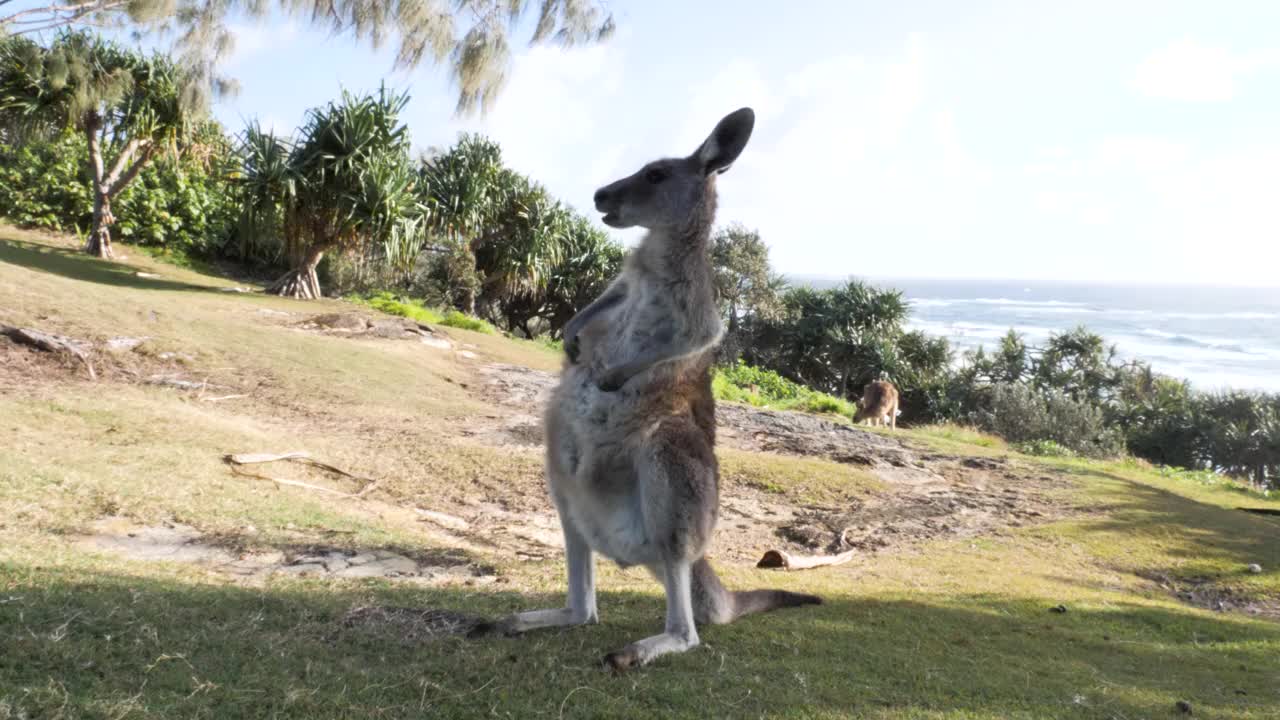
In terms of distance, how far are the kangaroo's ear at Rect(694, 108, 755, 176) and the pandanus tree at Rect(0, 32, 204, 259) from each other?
591 inches

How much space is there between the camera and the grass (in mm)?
2920

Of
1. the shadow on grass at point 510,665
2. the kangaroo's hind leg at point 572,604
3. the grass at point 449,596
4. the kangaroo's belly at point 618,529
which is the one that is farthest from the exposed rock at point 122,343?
the kangaroo's belly at point 618,529

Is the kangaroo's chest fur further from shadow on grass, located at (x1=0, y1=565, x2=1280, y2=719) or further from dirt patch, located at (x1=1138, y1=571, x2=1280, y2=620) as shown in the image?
dirt patch, located at (x1=1138, y1=571, x2=1280, y2=620)

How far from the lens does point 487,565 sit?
509 centimetres

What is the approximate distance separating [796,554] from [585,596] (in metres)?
3.42

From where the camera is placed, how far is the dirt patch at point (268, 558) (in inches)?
173

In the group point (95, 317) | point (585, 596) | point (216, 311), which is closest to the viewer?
point (585, 596)

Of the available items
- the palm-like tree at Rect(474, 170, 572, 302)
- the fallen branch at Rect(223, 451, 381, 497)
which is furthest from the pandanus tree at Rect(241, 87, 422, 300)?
the fallen branch at Rect(223, 451, 381, 497)

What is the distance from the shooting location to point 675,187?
362cm

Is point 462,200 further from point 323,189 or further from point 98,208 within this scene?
point 98,208

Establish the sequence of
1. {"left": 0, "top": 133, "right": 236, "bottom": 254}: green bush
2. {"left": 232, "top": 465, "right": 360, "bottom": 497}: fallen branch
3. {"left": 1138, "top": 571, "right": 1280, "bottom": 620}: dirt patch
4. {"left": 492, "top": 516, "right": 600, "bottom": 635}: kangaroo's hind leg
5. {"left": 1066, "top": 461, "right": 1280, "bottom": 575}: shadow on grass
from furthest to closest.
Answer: {"left": 0, "top": 133, "right": 236, "bottom": 254}: green bush
{"left": 1066, "top": 461, "right": 1280, "bottom": 575}: shadow on grass
{"left": 1138, "top": 571, "right": 1280, "bottom": 620}: dirt patch
{"left": 232, "top": 465, "right": 360, "bottom": 497}: fallen branch
{"left": 492, "top": 516, "right": 600, "bottom": 635}: kangaroo's hind leg

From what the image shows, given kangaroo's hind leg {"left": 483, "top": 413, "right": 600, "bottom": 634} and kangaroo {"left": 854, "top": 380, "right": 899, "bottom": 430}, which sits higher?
kangaroo's hind leg {"left": 483, "top": 413, "right": 600, "bottom": 634}

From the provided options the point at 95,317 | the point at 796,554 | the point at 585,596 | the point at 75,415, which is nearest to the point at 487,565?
the point at 585,596

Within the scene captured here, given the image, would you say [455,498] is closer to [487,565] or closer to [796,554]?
[487,565]
